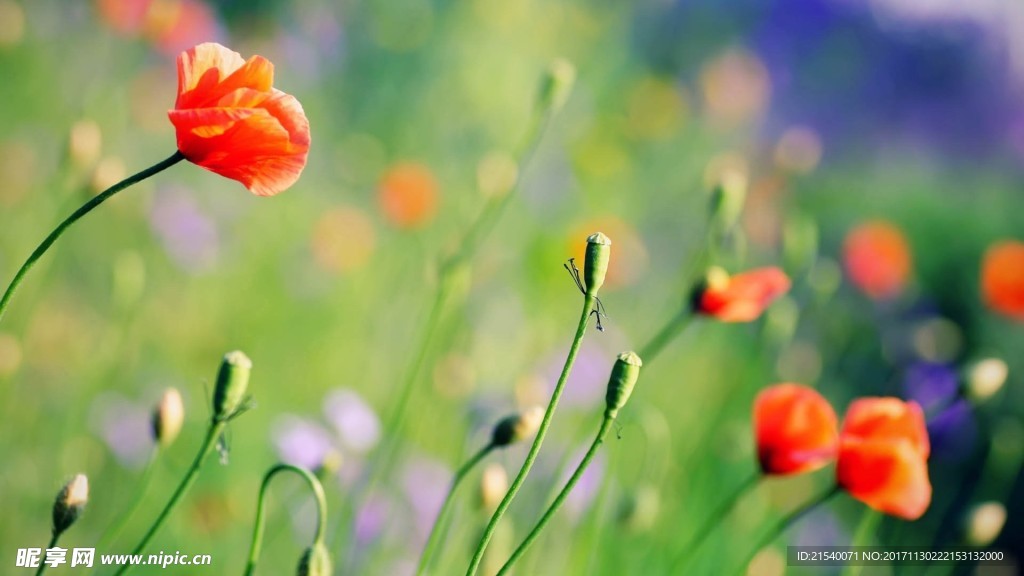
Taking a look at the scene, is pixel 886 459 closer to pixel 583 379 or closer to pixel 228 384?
pixel 228 384

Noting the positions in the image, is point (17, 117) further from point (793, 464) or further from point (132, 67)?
point (793, 464)

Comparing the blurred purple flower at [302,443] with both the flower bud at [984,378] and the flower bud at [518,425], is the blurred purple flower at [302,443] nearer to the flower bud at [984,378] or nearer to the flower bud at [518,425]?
the flower bud at [518,425]

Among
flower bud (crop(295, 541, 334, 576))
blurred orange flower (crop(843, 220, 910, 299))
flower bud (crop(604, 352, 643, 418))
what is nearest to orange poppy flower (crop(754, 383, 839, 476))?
flower bud (crop(604, 352, 643, 418))

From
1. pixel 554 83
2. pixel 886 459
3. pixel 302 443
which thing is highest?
pixel 554 83

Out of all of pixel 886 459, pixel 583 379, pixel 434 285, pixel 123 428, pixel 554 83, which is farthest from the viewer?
pixel 583 379

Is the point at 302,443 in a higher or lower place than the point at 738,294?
lower

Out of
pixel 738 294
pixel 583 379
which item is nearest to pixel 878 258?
pixel 583 379

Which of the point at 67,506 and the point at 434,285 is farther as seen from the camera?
the point at 434,285

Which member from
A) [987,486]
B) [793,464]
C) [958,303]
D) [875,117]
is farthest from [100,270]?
[875,117]
